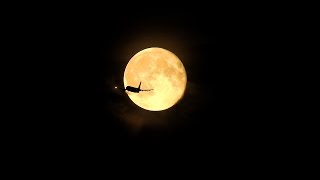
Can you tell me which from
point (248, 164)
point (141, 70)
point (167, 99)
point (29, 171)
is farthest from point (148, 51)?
point (29, 171)

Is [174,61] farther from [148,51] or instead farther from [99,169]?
[99,169]

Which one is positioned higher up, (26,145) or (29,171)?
(26,145)

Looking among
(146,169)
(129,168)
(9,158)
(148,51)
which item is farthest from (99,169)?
(148,51)

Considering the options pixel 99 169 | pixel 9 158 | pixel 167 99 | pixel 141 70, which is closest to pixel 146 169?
pixel 99 169

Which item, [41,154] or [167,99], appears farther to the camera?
[41,154]

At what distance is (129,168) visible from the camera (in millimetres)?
7125

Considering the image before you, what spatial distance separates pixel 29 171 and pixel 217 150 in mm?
4706

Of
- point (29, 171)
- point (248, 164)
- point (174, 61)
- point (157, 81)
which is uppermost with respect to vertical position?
point (174, 61)

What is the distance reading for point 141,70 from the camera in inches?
222

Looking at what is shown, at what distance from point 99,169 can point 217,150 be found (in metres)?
3.01

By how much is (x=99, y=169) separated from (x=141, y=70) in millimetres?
3031

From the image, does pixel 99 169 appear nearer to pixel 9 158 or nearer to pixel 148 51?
pixel 9 158

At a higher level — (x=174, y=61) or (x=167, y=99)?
(x=174, y=61)

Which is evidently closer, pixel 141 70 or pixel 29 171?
pixel 141 70
